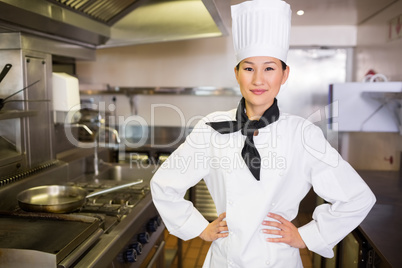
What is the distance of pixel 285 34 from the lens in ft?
4.23

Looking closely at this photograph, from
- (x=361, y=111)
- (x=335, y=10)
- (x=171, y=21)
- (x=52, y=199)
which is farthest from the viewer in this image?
(x=335, y=10)

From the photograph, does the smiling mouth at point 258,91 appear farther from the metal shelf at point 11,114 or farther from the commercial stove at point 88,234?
the metal shelf at point 11,114

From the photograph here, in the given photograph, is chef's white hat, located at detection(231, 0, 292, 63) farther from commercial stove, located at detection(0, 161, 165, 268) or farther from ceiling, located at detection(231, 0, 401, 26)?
ceiling, located at detection(231, 0, 401, 26)

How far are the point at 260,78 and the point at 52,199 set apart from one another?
119 centimetres

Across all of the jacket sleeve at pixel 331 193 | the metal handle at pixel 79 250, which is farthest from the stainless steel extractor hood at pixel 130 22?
the metal handle at pixel 79 250

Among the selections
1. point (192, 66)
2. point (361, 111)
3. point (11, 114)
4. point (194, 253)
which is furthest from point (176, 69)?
point (11, 114)

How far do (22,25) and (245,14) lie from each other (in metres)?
1.17

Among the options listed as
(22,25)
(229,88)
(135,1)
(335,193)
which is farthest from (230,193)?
(229,88)

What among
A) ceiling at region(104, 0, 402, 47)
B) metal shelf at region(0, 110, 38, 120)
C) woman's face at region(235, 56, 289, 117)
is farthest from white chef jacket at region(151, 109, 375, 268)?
ceiling at region(104, 0, 402, 47)

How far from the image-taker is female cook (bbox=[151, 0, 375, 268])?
4.07 ft

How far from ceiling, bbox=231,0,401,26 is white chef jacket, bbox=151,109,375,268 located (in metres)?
1.45

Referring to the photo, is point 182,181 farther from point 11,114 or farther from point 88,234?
point 11,114

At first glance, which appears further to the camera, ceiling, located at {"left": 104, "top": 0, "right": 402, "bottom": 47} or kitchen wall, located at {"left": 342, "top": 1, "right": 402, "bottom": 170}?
kitchen wall, located at {"left": 342, "top": 1, "right": 402, "bottom": 170}

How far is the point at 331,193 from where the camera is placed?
4.05 feet
